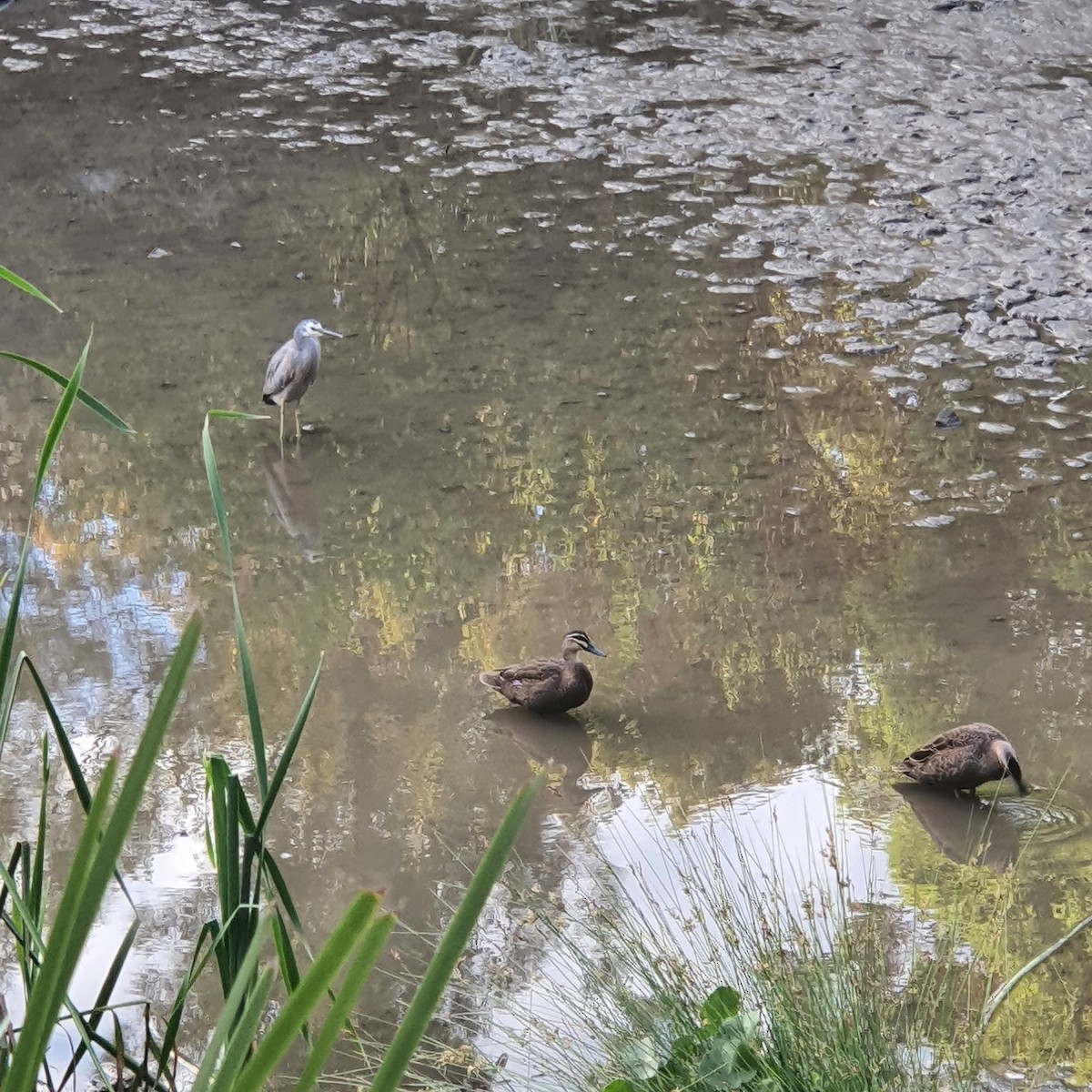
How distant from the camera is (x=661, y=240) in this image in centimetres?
A: 988

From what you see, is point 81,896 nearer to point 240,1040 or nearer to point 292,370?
point 240,1040

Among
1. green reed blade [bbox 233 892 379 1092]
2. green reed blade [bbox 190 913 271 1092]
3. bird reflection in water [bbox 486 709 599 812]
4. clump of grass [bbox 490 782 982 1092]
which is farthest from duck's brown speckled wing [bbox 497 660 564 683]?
green reed blade [bbox 233 892 379 1092]

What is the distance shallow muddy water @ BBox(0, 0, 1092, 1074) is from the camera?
524 centimetres

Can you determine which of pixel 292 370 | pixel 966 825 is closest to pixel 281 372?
pixel 292 370

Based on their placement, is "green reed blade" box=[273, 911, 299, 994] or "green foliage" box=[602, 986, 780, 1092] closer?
"green reed blade" box=[273, 911, 299, 994]

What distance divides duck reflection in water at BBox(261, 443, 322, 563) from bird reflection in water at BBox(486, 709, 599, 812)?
1474 mm

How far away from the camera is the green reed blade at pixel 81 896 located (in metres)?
1.29

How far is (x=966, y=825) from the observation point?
495 cm

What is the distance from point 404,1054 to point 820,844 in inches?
146

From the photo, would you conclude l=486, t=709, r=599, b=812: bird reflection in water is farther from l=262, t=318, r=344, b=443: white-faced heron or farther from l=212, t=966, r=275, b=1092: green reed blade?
l=212, t=966, r=275, b=1092: green reed blade

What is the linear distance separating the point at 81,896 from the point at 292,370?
639 cm

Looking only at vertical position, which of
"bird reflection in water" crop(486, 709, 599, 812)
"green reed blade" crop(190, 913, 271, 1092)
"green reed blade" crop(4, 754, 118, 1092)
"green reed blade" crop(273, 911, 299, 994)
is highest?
"green reed blade" crop(4, 754, 118, 1092)

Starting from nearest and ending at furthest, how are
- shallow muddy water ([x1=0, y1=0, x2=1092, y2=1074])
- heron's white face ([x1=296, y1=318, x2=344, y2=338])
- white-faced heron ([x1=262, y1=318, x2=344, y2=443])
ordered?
1. shallow muddy water ([x1=0, y1=0, x2=1092, y2=1074])
2. white-faced heron ([x1=262, y1=318, x2=344, y2=443])
3. heron's white face ([x1=296, y1=318, x2=344, y2=338])

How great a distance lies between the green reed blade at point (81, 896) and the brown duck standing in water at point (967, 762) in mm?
3952
